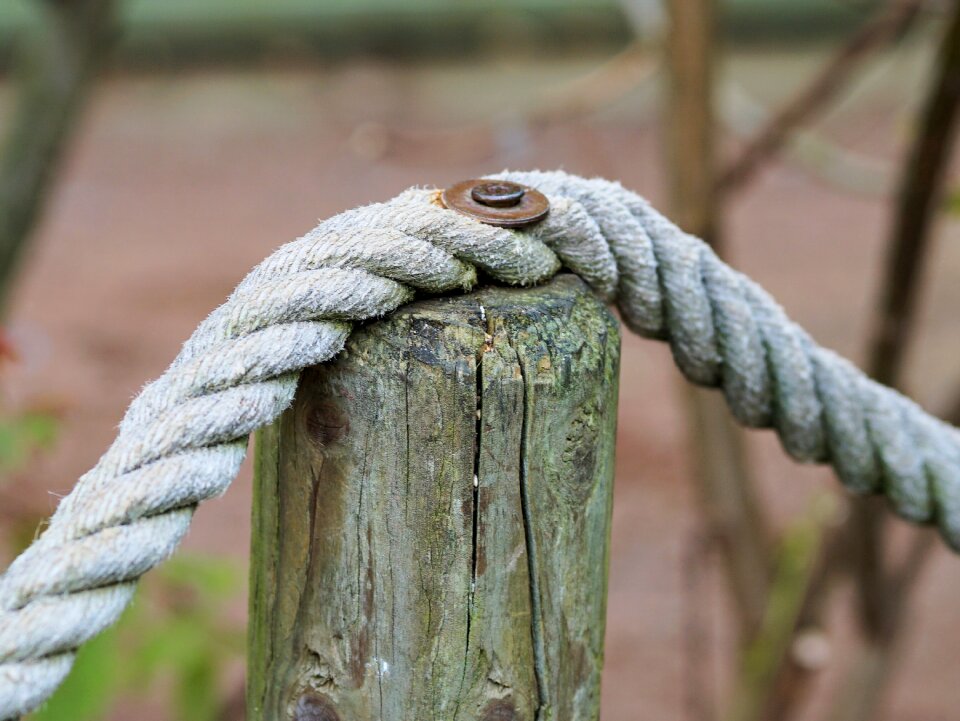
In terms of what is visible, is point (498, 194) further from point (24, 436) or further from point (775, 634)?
point (775, 634)

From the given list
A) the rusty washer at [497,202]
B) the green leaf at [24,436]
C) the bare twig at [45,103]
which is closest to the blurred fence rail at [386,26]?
the bare twig at [45,103]

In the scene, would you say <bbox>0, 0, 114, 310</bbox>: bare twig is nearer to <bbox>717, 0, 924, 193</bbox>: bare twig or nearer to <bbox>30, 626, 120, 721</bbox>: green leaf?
<bbox>30, 626, 120, 721</bbox>: green leaf

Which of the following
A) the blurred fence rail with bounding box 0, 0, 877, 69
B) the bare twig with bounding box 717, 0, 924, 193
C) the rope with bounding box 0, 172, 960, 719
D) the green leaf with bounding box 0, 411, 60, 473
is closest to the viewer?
the rope with bounding box 0, 172, 960, 719

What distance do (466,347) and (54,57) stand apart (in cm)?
179

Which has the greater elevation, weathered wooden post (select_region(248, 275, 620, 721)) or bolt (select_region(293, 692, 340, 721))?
weathered wooden post (select_region(248, 275, 620, 721))

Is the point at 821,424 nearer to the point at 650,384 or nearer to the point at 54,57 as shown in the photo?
the point at 54,57

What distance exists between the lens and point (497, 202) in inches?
28.7

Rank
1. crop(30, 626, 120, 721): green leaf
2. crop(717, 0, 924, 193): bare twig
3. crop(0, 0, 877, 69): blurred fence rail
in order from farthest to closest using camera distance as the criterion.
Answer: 1. crop(0, 0, 877, 69): blurred fence rail
2. crop(717, 0, 924, 193): bare twig
3. crop(30, 626, 120, 721): green leaf

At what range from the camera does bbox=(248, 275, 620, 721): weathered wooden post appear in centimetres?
65

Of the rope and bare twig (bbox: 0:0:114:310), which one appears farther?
bare twig (bbox: 0:0:114:310)

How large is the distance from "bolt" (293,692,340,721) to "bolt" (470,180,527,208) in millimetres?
347

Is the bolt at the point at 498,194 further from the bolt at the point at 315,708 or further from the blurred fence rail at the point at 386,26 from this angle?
the blurred fence rail at the point at 386,26

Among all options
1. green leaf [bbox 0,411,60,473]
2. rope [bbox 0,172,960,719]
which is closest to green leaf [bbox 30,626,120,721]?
green leaf [bbox 0,411,60,473]

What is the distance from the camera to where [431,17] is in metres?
7.75
